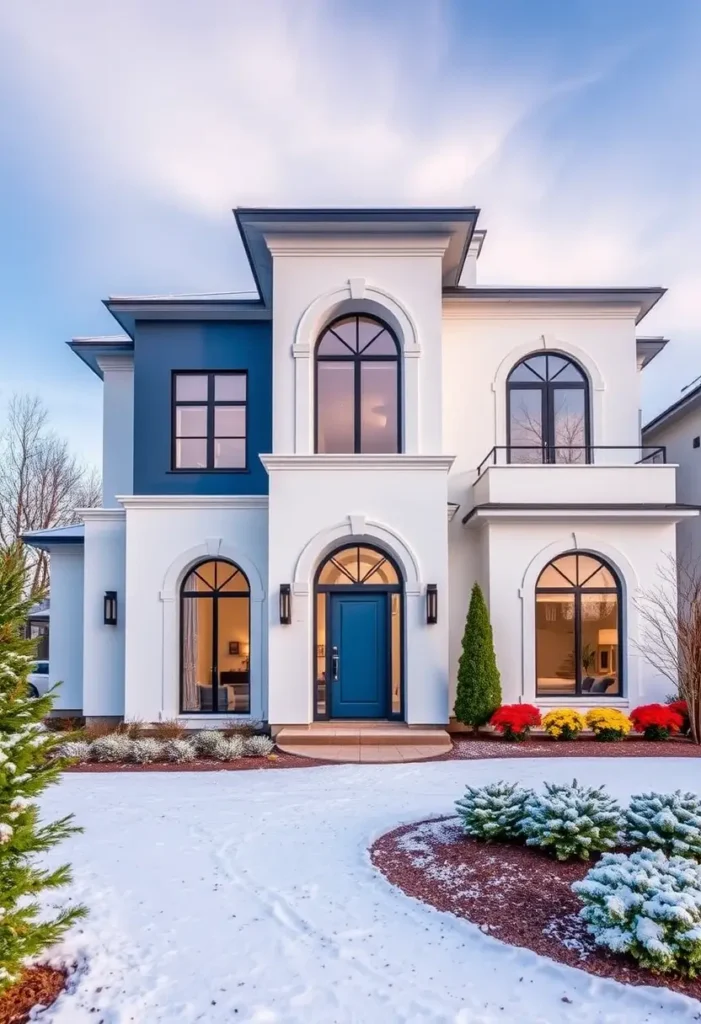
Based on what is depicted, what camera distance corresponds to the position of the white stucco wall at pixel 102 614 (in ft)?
39.0

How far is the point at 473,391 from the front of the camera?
1284 centimetres

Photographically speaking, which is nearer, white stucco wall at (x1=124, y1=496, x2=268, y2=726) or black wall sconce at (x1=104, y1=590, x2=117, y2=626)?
white stucco wall at (x1=124, y1=496, x2=268, y2=726)

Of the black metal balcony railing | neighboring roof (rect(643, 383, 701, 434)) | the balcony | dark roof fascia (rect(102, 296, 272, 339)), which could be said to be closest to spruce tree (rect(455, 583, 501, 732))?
the balcony

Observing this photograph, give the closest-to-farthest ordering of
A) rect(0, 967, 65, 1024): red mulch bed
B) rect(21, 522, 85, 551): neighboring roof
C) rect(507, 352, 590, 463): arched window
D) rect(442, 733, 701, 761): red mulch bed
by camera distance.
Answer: rect(0, 967, 65, 1024): red mulch bed
rect(442, 733, 701, 761): red mulch bed
rect(507, 352, 590, 463): arched window
rect(21, 522, 85, 551): neighboring roof

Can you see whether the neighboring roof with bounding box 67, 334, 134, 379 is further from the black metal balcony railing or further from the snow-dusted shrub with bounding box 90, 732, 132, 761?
the snow-dusted shrub with bounding box 90, 732, 132, 761

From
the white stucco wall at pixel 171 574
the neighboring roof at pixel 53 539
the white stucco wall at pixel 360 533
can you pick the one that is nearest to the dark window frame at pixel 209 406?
the white stucco wall at pixel 171 574

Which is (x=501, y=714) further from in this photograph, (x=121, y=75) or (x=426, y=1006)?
(x=121, y=75)

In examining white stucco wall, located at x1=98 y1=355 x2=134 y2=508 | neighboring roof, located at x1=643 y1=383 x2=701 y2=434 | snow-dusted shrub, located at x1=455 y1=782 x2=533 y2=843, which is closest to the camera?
snow-dusted shrub, located at x1=455 y1=782 x2=533 y2=843

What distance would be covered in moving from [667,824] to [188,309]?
1115cm

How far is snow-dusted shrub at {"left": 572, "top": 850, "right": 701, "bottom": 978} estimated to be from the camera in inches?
143

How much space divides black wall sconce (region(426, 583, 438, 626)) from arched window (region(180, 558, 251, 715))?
321cm

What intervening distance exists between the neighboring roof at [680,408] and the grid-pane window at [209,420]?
925 centimetres

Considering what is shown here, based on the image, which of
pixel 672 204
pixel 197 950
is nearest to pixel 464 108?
pixel 672 204

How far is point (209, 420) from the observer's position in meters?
12.8
